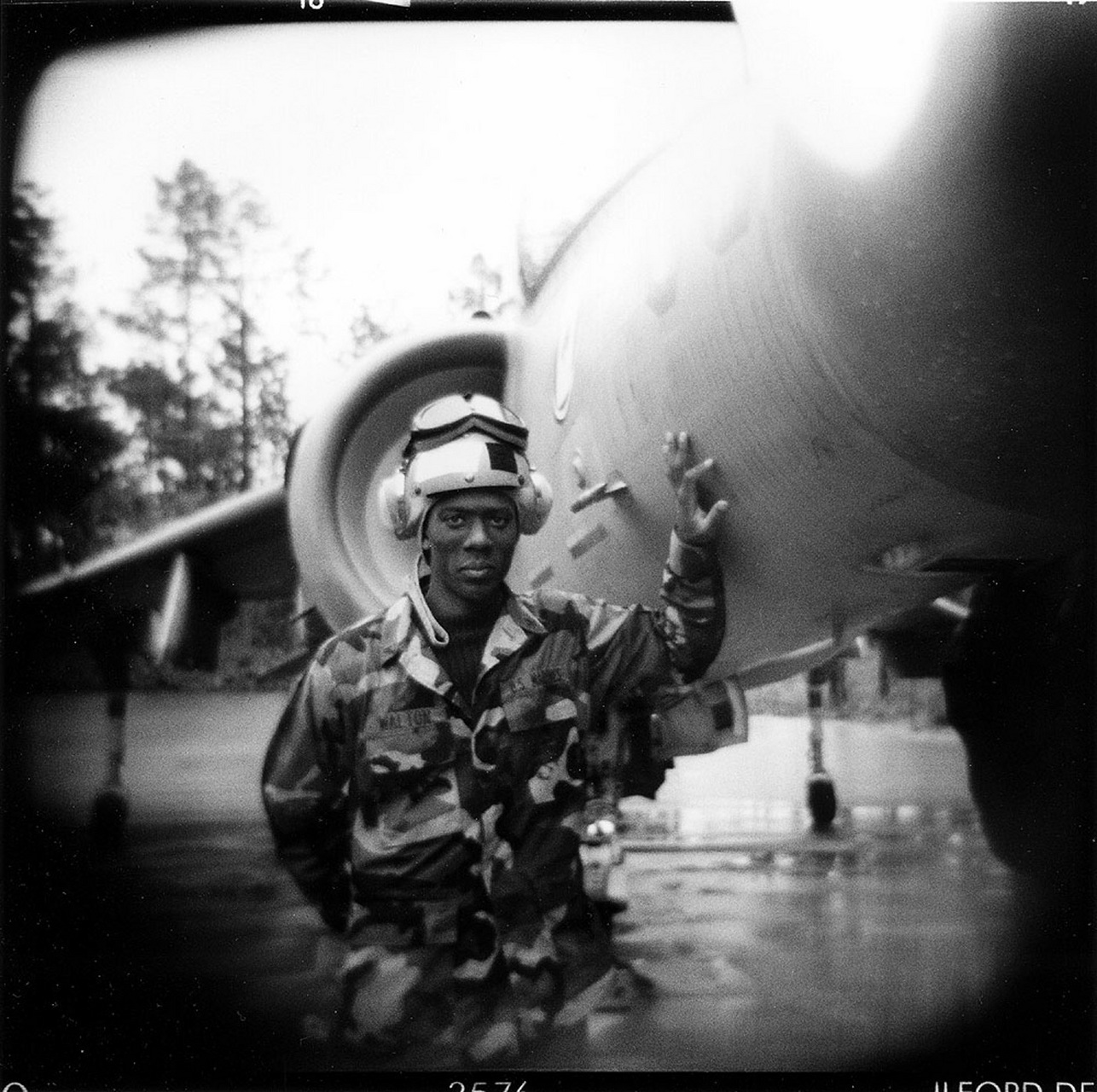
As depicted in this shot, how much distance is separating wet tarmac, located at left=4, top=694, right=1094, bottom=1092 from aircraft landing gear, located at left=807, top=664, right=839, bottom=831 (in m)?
0.02

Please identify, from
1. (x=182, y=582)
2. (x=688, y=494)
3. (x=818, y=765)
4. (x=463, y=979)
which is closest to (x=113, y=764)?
(x=182, y=582)

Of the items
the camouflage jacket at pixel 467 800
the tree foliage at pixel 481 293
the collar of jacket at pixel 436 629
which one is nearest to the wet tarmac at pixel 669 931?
the camouflage jacket at pixel 467 800

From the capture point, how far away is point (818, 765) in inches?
116

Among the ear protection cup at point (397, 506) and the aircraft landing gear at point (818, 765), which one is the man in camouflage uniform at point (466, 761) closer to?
the ear protection cup at point (397, 506)

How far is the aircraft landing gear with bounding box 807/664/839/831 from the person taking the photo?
9.64 ft

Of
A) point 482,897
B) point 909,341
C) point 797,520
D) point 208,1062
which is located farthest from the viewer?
point 208,1062

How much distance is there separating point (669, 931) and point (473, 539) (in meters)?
1.03

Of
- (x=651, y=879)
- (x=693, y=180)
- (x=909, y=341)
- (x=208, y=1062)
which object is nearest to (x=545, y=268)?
(x=693, y=180)

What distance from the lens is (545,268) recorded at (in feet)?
10.1

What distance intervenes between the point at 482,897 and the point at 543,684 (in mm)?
491

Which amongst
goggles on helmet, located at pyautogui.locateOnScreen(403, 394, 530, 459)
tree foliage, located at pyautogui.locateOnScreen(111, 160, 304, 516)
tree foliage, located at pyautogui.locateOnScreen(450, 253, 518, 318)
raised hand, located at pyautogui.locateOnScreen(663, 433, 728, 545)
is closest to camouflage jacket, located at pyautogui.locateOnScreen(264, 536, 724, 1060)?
raised hand, located at pyautogui.locateOnScreen(663, 433, 728, 545)

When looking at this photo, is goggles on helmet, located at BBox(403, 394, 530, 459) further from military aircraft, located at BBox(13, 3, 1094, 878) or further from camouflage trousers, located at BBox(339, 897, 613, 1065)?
camouflage trousers, located at BBox(339, 897, 613, 1065)

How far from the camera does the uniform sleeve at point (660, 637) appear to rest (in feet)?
9.02

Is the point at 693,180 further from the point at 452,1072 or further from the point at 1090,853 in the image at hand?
the point at 452,1072
